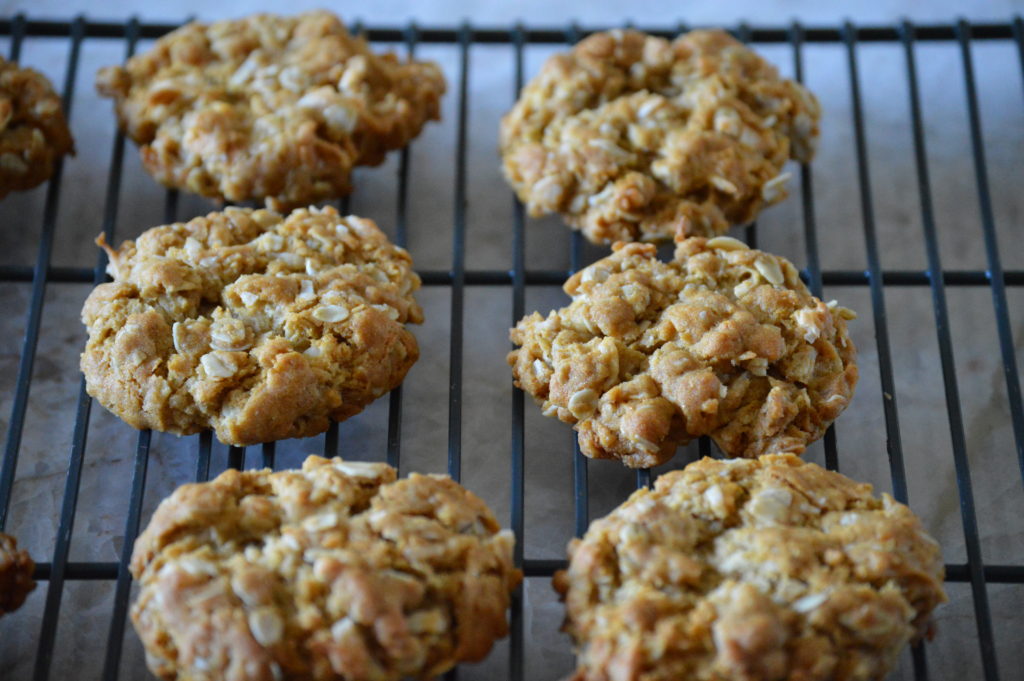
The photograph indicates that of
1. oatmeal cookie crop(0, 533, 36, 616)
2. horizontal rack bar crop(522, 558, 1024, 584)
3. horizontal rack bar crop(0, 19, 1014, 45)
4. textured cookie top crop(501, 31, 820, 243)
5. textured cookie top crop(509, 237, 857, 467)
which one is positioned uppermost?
horizontal rack bar crop(0, 19, 1014, 45)

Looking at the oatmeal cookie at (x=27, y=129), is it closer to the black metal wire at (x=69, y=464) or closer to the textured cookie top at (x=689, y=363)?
the black metal wire at (x=69, y=464)

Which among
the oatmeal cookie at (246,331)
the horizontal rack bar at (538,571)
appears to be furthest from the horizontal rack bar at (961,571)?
the oatmeal cookie at (246,331)

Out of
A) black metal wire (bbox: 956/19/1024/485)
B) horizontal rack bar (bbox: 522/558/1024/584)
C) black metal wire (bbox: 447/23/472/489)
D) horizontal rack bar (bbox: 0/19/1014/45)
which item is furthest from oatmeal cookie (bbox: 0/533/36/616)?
black metal wire (bbox: 956/19/1024/485)

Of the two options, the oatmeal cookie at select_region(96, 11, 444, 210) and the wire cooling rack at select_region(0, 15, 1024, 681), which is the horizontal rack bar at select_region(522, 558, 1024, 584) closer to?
the wire cooling rack at select_region(0, 15, 1024, 681)

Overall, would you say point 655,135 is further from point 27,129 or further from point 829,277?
point 27,129

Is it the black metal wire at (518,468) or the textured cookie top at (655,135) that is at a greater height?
the textured cookie top at (655,135)

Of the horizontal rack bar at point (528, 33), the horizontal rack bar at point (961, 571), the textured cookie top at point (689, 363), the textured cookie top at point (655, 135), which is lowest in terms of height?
the horizontal rack bar at point (961, 571)

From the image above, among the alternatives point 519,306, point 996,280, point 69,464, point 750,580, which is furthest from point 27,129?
point 996,280
